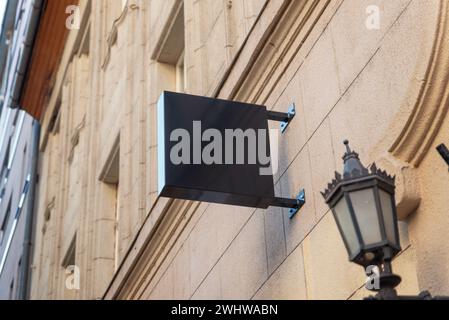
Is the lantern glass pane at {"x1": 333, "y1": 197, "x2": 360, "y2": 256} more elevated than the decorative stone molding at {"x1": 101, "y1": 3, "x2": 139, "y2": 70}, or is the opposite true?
the decorative stone molding at {"x1": 101, "y1": 3, "x2": 139, "y2": 70}

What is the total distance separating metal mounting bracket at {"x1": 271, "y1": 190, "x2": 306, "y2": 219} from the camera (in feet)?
22.9

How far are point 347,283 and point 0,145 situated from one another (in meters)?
39.1

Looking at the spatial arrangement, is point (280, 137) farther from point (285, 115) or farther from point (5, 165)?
point (5, 165)

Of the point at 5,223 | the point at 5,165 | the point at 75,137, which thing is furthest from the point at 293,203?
the point at 5,165

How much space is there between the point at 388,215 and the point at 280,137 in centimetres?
303

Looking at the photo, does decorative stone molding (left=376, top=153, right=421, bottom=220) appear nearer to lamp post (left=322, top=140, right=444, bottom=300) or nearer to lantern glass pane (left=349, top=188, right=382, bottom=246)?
lamp post (left=322, top=140, right=444, bottom=300)

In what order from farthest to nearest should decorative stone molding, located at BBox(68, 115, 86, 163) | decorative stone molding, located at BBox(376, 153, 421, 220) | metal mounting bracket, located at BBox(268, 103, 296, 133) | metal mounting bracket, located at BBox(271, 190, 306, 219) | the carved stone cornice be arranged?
1. decorative stone molding, located at BBox(68, 115, 86, 163)
2. metal mounting bracket, located at BBox(268, 103, 296, 133)
3. metal mounting bracket, located at BBox(271, 190, 306, 219)
4. decorative stone molding, located at BBox(376, 153, 421, 220)
5. the carved stone cornice

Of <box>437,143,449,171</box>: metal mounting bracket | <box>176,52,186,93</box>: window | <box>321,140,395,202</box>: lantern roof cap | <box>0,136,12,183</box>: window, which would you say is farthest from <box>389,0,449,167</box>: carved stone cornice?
<box>0,136,12,183</box>: window

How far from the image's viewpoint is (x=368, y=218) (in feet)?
15.2

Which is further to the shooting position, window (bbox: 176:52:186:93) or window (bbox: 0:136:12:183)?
window (bbox: 0:136:12:183)

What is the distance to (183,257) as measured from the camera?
10.0 meters

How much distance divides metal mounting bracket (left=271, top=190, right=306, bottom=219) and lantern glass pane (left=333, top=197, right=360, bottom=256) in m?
2.19
